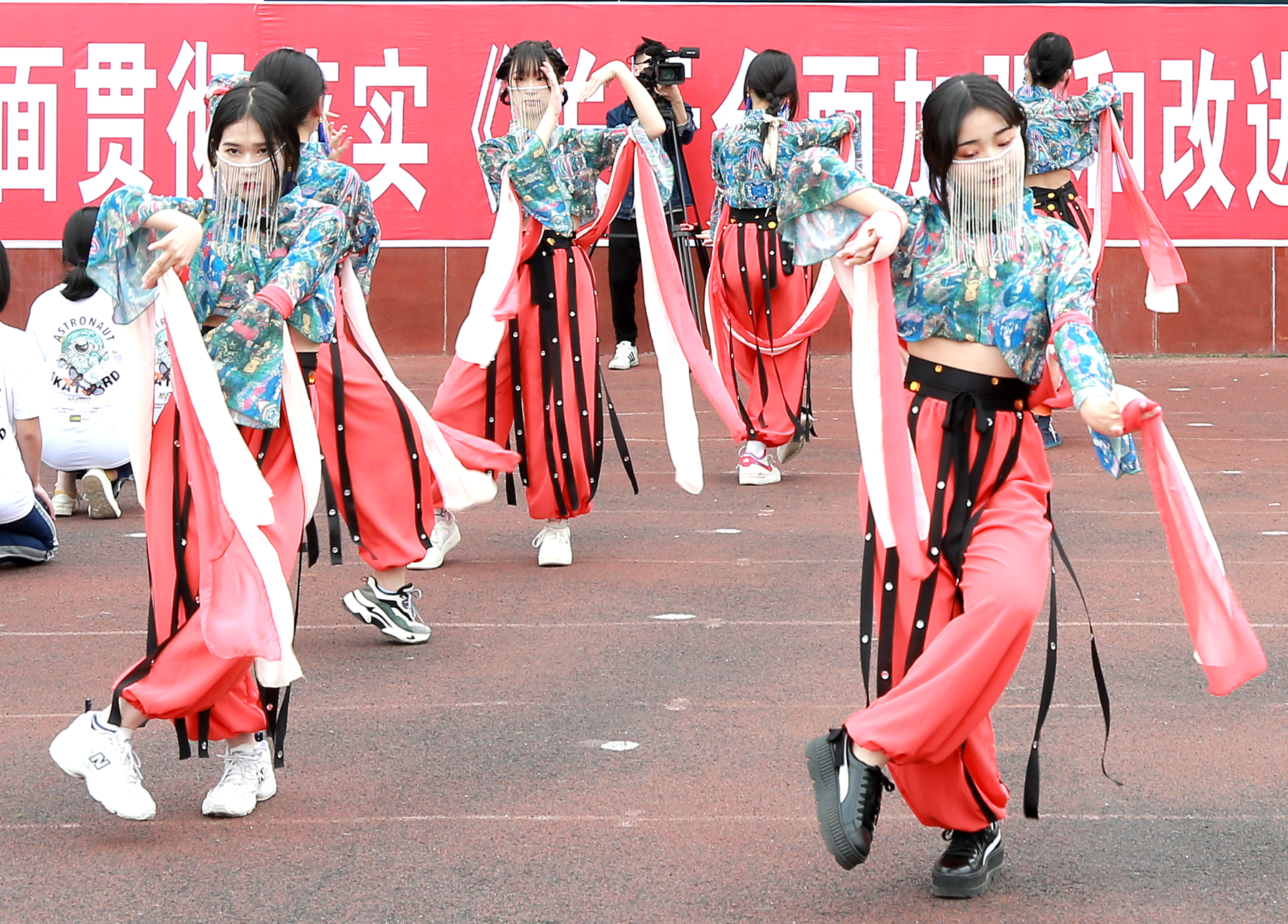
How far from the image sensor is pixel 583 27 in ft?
41.9

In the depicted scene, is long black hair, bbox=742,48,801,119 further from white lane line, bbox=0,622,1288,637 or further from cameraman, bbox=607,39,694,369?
white lane line, bbox=0,622,1288,637

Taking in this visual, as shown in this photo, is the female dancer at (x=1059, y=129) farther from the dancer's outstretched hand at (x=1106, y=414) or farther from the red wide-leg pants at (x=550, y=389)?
the dancer's outstretched hand at (x=1106, y=414)

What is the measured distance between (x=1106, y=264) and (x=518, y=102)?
7515 millimetres

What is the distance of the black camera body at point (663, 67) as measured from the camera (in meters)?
10.4

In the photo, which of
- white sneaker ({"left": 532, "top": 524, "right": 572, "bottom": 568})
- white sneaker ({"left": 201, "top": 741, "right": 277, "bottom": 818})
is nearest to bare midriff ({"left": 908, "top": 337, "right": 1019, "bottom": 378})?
white sneaker ({"left": 201, "top": 741, "right": 277, "bottom": 818})

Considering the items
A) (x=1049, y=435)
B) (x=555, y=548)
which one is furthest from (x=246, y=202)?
(x=1049, y=435)

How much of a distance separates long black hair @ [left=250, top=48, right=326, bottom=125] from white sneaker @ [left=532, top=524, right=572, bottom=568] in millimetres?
2246

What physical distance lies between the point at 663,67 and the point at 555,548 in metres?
4.55

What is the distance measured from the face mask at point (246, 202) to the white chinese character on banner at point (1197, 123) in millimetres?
9977

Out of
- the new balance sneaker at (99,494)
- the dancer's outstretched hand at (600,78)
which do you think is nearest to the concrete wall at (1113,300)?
the new balance sneaker at (99,494)

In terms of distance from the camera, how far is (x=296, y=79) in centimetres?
500

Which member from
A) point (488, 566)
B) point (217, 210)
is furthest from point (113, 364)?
point (217, 210)

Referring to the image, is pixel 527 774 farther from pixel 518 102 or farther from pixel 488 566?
pixel 518 102

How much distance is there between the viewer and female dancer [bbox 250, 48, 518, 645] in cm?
523
